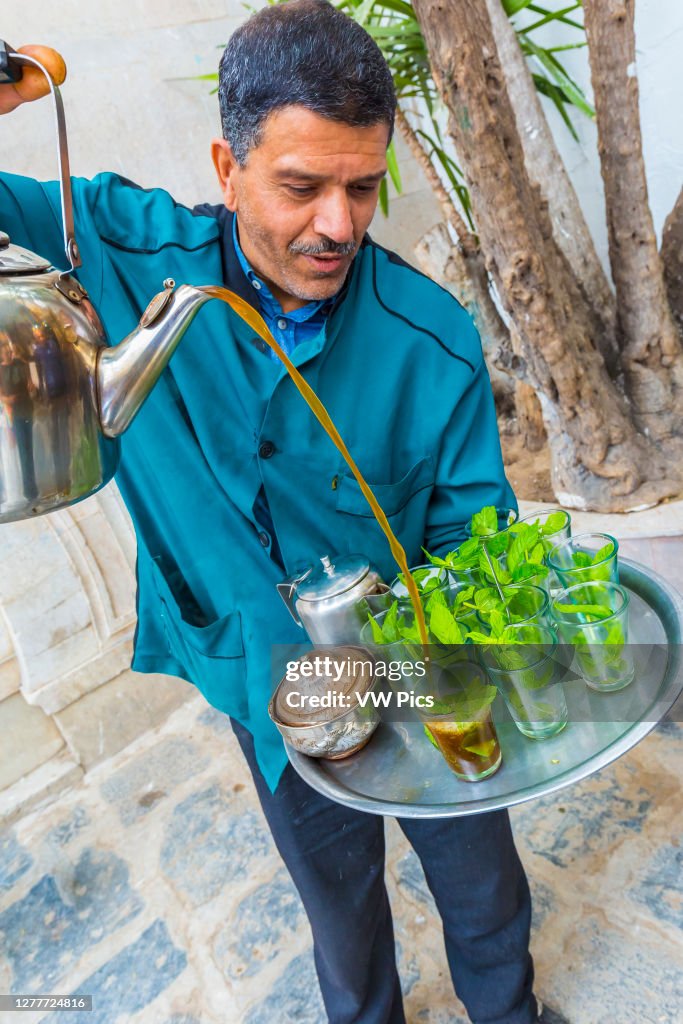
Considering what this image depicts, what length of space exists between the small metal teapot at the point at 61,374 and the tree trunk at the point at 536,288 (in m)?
1.79

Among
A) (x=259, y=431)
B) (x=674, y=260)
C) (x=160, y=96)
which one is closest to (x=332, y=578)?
(x=259, y=431)

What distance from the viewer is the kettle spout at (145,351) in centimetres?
100

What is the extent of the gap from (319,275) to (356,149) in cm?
22

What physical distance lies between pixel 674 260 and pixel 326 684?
2.42 meters

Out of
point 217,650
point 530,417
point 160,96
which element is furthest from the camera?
point 530,417

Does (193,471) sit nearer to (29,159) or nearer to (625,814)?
(625,814)

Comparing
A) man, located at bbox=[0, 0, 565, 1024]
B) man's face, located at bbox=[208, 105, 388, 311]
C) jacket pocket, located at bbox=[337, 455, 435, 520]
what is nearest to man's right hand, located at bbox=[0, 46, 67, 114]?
man, located at bbox=[0, 0, 565, 1024]

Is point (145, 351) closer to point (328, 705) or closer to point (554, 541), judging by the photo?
point (328, 705)

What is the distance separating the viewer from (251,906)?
239cm

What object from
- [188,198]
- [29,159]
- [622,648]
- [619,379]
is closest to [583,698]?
[622,648]

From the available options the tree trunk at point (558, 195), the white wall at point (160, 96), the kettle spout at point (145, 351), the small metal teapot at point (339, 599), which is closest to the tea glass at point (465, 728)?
the small metal teapot at point (339, 599)

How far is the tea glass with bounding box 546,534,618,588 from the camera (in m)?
1.22

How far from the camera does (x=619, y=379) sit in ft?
10.2

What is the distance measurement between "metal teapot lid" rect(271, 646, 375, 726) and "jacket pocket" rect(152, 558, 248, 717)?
33cm
